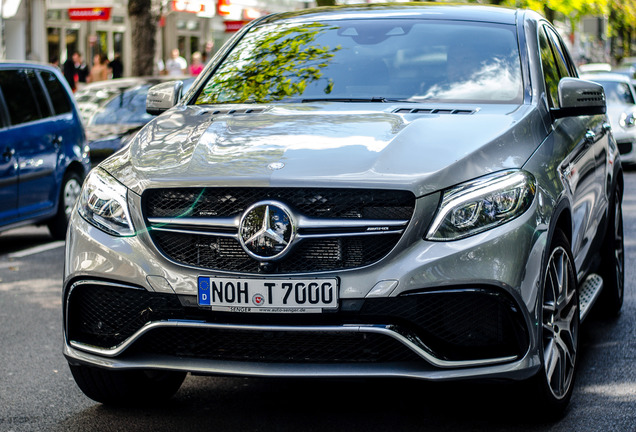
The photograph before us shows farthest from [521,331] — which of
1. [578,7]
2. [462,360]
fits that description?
[578,7]

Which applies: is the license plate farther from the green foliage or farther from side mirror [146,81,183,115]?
side mirror [146,81,183,115]

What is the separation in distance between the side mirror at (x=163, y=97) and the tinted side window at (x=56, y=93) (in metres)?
5.61

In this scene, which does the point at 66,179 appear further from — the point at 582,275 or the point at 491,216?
the point at 491,216

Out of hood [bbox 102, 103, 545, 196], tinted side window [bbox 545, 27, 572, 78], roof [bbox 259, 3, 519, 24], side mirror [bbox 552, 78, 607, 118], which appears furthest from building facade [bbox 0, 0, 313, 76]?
hood [bbox 102, 103, 545, 196]

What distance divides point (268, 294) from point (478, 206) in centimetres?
80

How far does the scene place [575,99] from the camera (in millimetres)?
5137

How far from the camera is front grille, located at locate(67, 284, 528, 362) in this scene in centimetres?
404

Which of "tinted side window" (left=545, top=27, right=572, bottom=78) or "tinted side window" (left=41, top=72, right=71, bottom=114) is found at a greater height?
"tinted side window" (left=545, top=27, right=572, bottom=78)

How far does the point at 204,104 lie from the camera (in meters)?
5.42

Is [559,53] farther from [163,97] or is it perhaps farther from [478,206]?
[478,206]

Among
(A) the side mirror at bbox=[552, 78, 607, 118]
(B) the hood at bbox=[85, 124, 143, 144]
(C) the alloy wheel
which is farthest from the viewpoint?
(B) the hood at bbox=[85, 124, 143, 144]

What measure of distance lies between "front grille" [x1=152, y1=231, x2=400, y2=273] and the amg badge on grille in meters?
0.04

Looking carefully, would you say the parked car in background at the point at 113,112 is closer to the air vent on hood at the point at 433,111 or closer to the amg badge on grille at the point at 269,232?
the air vent on hood at the point at 433,111

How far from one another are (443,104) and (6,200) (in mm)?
5964
